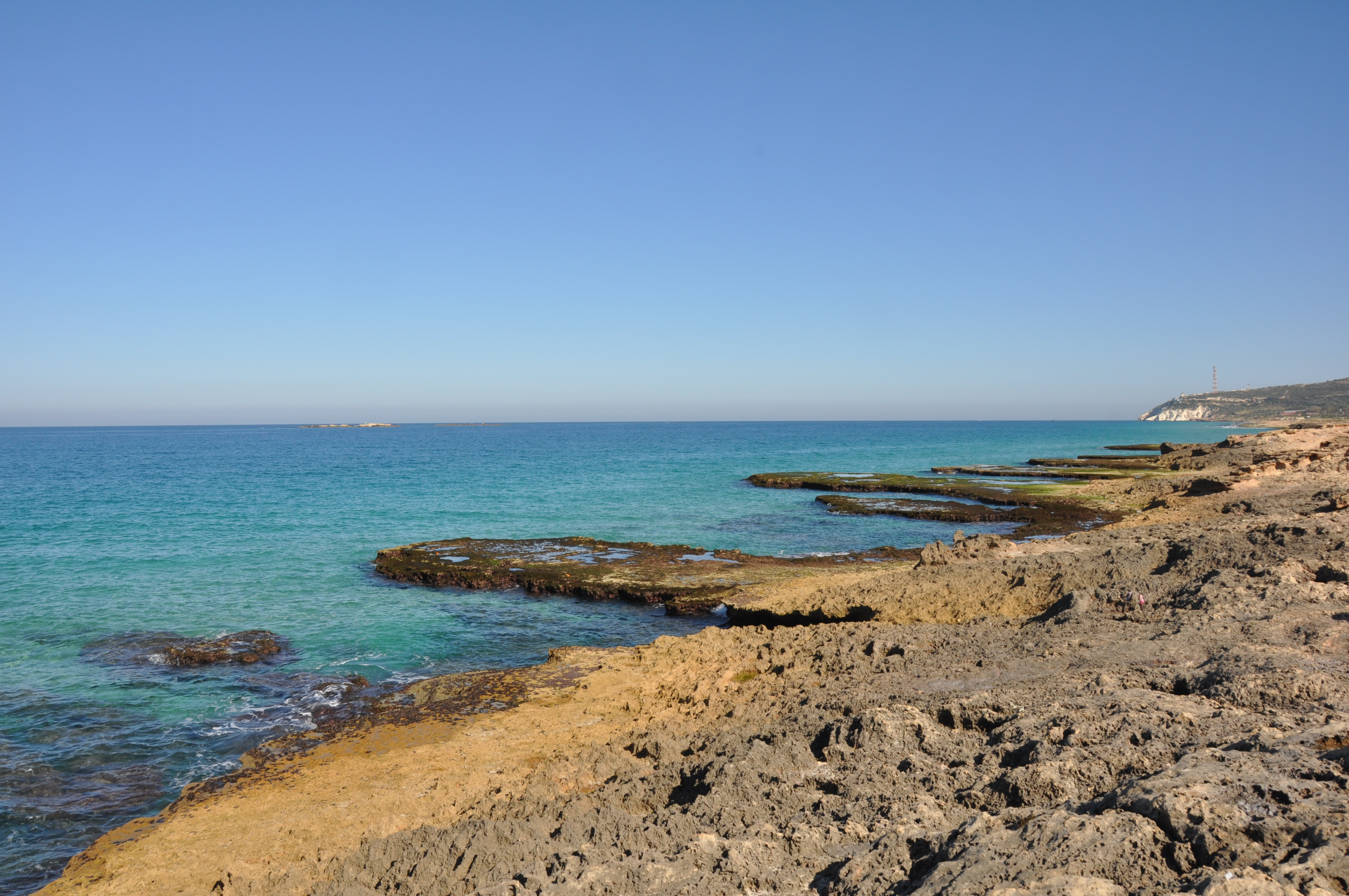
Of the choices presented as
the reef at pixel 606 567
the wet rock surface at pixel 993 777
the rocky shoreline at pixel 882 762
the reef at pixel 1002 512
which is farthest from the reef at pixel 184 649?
the reef at pixel 1002 512

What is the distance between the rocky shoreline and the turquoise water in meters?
2.05

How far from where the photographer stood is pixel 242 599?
24469mm

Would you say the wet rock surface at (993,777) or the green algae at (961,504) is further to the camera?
the green algae at (961,504)

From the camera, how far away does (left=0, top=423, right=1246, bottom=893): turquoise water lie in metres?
12.7

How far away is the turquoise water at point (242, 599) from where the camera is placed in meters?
12.7

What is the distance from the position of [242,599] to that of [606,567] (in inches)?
456

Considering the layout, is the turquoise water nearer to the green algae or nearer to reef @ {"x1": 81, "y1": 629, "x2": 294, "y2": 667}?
reef @ {"x1": 81, "y1": 629, "x2": 294, "y2": 667}

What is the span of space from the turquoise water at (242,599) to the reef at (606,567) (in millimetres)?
851

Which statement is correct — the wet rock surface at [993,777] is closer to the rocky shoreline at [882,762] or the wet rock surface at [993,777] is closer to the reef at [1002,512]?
the rocky shoreline at [882,762]

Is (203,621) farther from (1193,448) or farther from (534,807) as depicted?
(1193,448)

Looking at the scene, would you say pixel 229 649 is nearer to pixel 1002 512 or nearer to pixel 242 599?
pixel 242 599

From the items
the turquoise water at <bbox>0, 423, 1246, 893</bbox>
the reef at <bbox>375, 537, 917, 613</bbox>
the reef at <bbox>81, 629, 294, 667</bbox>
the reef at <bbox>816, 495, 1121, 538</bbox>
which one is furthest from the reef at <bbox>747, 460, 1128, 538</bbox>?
the reef at <bbox>81, 629, 294, 667</bbox>

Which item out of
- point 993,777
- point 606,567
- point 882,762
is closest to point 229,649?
point 606,567

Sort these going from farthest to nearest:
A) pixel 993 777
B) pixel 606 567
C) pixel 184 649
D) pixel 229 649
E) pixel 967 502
Result: pixel 967 502, pixel 606 567, pixel 229 649, pixel 184 649, pixel 993 777
